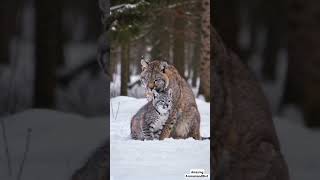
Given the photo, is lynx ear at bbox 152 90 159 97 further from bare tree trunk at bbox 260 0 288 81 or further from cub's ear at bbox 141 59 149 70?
bare tree trunk at bbox 260 0 288 81

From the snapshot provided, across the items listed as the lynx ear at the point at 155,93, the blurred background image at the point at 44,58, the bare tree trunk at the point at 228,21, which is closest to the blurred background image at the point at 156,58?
the bare tree trunk at the point at 228,21

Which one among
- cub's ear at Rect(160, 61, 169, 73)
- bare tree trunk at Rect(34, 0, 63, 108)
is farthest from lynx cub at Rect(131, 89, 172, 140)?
bare tree trunk at Rect(34, 0, 63, 108)

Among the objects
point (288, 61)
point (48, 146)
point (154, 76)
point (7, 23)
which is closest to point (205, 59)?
point (154, 76)

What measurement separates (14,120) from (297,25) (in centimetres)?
310

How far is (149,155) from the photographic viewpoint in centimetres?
448

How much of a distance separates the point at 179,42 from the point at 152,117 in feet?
2.83

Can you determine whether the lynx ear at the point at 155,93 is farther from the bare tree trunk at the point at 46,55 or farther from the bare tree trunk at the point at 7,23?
the bare tree trunk at the point at 7,23

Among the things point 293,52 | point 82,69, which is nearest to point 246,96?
point 293,52

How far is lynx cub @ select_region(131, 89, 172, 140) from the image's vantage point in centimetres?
468

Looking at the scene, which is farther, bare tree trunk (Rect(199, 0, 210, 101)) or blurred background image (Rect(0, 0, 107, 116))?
blurred background image (Rect(0, 0, 107, 116))

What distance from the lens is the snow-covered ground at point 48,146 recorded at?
464cm

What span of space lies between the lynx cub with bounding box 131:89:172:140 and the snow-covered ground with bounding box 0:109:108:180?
535 mm

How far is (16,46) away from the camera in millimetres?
4691

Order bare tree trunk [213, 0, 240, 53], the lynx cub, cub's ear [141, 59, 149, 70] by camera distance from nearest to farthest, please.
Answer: bare tree trunk [213, 0, 240, 53] < cub's ear [141, 59, 149, 70] < the lynx cub
